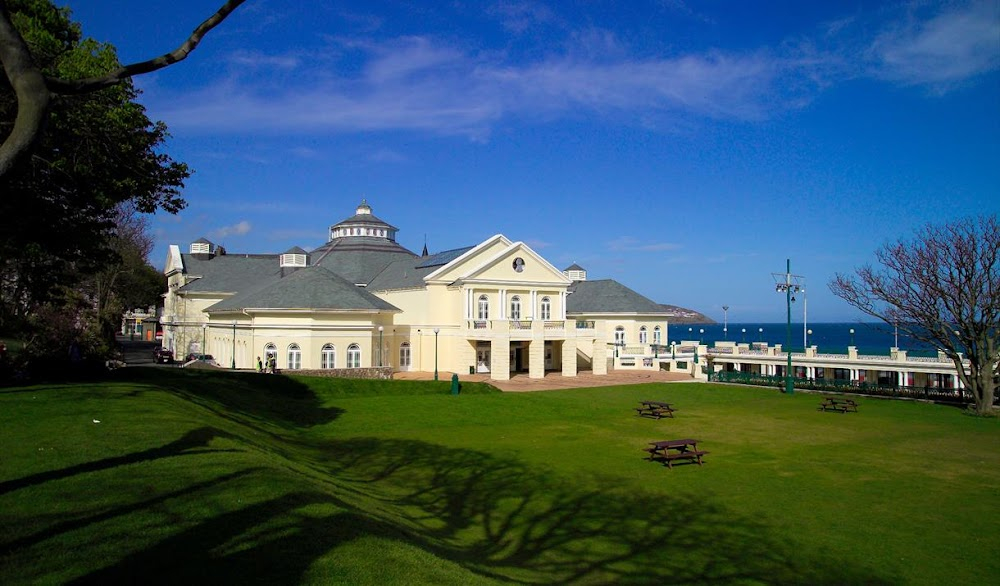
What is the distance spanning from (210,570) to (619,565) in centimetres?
638

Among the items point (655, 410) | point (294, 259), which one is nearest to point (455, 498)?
point (655, 410)

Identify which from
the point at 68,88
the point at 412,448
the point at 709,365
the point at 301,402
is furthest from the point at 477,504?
the point at 709,365

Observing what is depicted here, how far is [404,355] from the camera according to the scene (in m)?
49.8

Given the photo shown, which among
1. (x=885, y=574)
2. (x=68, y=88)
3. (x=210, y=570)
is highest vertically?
(x=68, y=88)

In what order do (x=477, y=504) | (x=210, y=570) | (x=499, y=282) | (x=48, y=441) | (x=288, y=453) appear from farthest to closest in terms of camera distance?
1. (x=499, y=282)
2. (x=288, y=453)
3. (x=477, y=504)
4. (x=48, y=441)
5. (x=210, y=570)

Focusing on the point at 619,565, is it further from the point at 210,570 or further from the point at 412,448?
the point at 412,448

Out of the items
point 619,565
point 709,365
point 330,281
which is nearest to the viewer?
point 619,565

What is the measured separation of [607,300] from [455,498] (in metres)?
48.1

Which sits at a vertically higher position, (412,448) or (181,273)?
(181,273)

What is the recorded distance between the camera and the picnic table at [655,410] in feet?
99.1

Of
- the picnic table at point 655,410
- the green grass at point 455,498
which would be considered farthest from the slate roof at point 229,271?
the picnic table at point 655,410

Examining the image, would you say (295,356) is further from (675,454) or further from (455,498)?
(455,498)

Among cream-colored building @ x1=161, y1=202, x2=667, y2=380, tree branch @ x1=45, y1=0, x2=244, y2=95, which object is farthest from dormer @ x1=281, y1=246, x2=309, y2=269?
tree branch @ x1=45, y1=0, x2=244, y2=95

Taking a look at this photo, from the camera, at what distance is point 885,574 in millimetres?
11250
